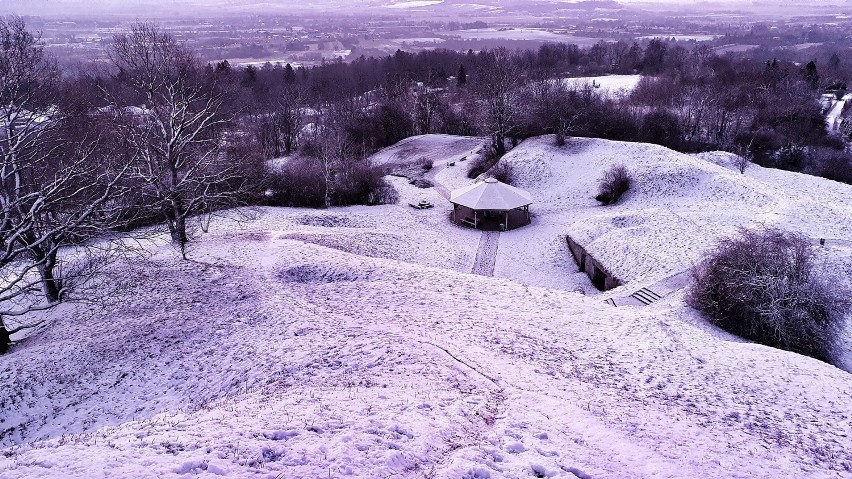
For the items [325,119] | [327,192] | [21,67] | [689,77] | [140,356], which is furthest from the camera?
[689,77]

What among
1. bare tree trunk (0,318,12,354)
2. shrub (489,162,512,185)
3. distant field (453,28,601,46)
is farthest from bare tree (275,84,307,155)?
distant field (453,28,601,46)

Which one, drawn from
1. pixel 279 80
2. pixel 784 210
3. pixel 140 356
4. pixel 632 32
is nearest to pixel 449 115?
pixel 279 80

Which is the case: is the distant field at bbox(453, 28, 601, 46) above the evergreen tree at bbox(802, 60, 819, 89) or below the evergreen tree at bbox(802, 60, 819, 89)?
above

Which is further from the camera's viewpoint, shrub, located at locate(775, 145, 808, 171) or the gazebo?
shrub, located at locate(775, 145, 808, 171)

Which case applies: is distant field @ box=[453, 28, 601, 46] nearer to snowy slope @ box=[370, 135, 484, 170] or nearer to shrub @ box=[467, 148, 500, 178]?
snowy slope @ box=[370, 135, 484, 170]

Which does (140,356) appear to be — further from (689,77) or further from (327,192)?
(689,77)

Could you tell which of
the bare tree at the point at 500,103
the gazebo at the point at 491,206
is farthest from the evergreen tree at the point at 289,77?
the gazebo at the point at 491,206

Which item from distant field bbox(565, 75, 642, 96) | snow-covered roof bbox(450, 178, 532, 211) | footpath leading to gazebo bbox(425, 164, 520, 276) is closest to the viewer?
footpath leading to gazebo bbox(425, 164, 520, 276)
